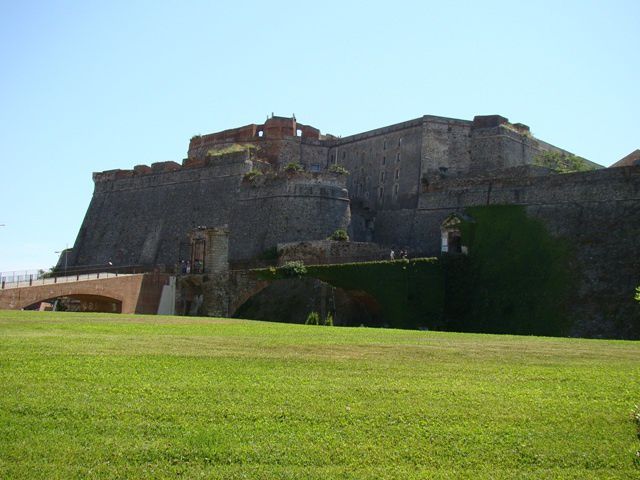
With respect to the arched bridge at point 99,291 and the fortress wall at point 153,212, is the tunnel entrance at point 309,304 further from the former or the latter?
the fortress wall at point 153,212

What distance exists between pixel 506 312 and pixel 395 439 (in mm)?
26570

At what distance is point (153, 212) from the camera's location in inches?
2451

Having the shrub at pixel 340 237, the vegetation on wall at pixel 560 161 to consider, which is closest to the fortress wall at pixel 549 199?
the shrub at pixel 340 237

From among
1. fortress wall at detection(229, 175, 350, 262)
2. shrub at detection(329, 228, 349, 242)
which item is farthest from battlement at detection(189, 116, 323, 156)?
shrub at detection(329, 228, 349, 242)

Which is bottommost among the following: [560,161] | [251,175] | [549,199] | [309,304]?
[309,304]

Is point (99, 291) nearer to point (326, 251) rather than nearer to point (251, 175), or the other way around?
point (326, 251)

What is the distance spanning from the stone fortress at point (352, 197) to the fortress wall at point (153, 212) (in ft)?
0.35

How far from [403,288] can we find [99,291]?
1465cm

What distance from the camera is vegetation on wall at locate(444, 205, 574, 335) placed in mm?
35000

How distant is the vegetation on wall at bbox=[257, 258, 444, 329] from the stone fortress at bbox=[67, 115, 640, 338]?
3.31 meters

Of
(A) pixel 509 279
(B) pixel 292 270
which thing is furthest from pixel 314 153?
(A) pixel 509 279

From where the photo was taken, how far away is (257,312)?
45125mm

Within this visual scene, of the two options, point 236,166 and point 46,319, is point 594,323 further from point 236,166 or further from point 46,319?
point 236,166

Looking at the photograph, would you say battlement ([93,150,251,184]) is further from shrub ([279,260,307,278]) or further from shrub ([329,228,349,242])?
shrub ([279,260,307,278])
